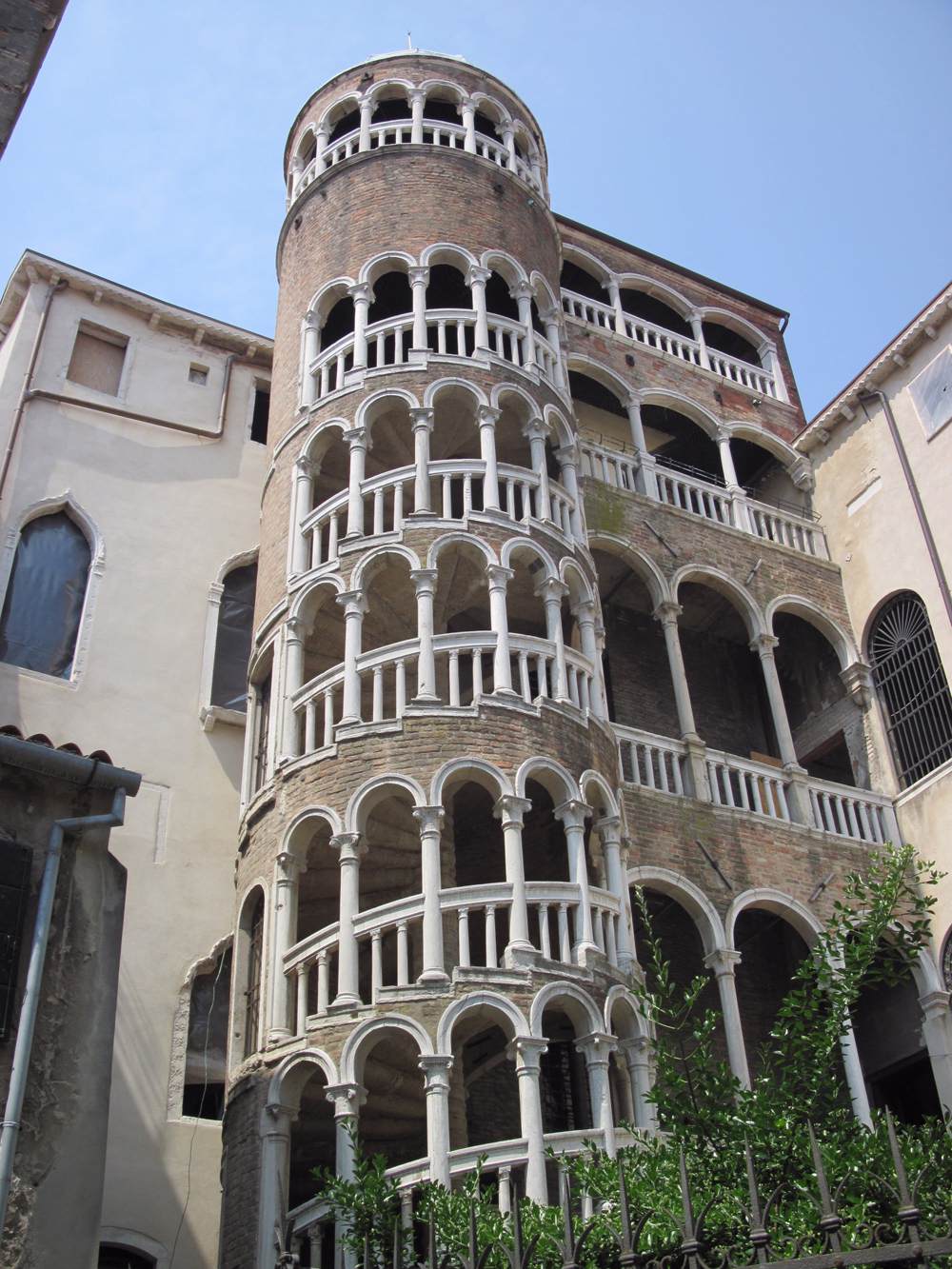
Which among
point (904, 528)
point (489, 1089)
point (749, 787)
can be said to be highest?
point (904, 528)

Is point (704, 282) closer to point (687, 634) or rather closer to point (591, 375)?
point (591, 375)

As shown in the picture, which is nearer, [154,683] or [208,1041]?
[208,1041]

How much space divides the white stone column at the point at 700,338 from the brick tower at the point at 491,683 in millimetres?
90

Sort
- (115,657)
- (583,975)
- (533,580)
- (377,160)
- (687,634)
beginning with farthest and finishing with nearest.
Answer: (687,634)
(377,160)
(115,657)
(533,580)
(583,975)

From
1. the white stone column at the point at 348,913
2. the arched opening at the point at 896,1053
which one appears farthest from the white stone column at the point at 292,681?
the arched opening at the point at 896,1053

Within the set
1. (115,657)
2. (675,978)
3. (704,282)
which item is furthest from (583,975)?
(704,282)

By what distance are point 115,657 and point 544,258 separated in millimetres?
8492

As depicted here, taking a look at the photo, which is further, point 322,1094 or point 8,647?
point 8,647

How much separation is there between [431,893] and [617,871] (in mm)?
2475

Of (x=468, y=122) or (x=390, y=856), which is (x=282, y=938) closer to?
(x=390, y=856)

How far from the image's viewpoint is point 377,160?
1930 cm

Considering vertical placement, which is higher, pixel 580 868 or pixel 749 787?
pixel 749 787

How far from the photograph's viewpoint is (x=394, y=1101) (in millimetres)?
12977

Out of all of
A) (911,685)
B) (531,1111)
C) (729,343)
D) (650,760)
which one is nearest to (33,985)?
(531,1111)
